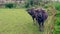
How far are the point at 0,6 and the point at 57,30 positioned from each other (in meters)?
20.1

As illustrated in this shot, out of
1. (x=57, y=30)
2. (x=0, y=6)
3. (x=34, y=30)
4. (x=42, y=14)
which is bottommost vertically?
(x=0, y=6)

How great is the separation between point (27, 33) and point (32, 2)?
1540 centimetres

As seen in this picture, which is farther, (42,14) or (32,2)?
(32,2)

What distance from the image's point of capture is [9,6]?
76.4 feet

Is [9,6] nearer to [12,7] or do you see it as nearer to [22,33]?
[12,7]

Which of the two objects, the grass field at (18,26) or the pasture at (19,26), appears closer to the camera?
the pasture at (19,26)

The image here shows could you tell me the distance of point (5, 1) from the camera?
85.7ft

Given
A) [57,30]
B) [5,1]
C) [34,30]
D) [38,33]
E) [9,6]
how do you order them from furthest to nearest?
1. [5,1]
2. [9,6]
3. [34,30]
4. [38,33]
5. [57,30]

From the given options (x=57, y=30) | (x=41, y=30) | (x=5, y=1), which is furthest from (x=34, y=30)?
(x=5, y=1)

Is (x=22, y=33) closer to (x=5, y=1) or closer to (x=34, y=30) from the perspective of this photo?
(x=34, y=30)

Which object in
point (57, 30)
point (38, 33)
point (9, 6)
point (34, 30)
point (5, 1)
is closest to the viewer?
point (57, 30)

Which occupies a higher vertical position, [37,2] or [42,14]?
[42,14]

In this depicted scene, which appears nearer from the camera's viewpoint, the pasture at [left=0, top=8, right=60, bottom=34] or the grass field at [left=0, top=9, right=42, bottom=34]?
the pasture at [left=0, top=8, right=60, bottom=34]

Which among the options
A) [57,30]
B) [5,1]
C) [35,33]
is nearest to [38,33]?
[35,33]
